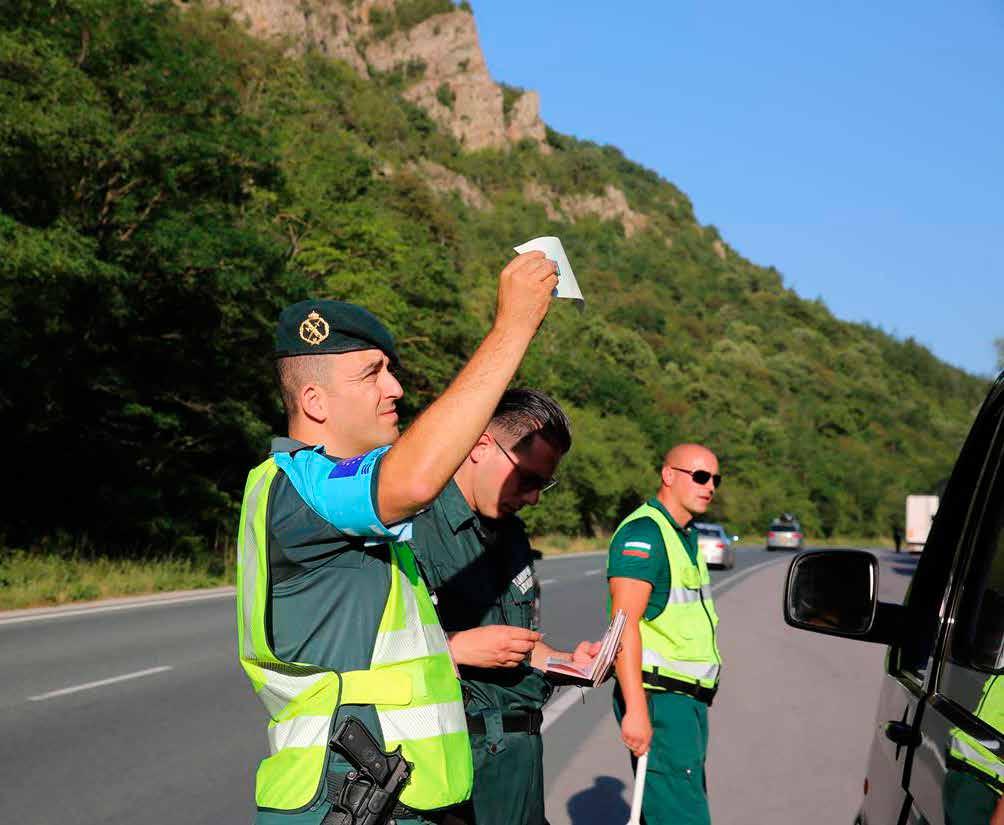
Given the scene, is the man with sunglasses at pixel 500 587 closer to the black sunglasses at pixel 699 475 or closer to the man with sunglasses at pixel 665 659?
the man with sunglasses at pixel 665 659

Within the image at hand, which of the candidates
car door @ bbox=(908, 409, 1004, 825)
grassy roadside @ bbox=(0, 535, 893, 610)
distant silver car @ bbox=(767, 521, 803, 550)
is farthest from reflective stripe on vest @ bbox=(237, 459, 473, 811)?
distant silver car @ bbox=(767, 521, 803, 550)

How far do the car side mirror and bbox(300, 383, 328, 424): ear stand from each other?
1.23 m

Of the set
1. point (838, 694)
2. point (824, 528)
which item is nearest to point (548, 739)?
point (838, 694)

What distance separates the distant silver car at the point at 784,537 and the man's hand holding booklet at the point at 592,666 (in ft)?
202

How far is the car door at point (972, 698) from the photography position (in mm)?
1746

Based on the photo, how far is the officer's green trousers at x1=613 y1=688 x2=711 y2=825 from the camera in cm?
426

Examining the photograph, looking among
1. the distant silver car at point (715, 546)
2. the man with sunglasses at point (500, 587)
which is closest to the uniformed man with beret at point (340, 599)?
the man with sunglasses at point (500, 587)

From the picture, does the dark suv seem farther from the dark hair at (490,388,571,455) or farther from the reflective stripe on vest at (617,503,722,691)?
the reflective stripe on vest at (617,503,722,691)

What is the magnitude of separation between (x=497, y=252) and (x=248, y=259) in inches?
3170

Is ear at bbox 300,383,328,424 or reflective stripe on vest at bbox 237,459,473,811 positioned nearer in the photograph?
reflective stripe on vest at bbox 237,459,473,811

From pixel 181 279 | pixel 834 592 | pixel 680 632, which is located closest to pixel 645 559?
pixel 680 632

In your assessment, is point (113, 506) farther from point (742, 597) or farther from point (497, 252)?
point (497, 252)

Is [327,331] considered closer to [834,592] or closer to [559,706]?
[834,592]

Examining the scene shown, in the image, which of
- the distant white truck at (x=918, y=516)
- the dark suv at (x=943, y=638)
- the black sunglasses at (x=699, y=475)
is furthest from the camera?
the distant white truck at (x=918, y=516)
